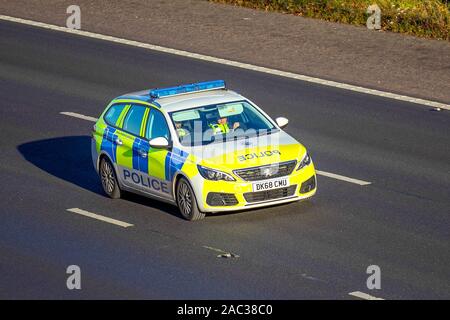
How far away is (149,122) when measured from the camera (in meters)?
19.4

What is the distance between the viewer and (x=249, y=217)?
730 inches

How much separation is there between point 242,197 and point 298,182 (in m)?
0.83

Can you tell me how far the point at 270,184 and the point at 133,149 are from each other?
2.35 metres

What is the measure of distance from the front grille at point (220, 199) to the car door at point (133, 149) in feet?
4.70

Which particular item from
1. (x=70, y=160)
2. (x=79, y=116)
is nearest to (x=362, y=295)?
(x=70, y=160)

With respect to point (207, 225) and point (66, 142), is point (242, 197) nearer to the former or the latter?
point (207, 225)

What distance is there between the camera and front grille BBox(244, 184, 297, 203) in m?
18.1

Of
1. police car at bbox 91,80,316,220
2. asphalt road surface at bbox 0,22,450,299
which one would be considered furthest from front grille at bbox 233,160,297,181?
asphalt road surface at bbox 0,22,450,299

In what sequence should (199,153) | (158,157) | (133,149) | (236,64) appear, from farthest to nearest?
(236,64) < (133,149) < (158,157) < (199,153)

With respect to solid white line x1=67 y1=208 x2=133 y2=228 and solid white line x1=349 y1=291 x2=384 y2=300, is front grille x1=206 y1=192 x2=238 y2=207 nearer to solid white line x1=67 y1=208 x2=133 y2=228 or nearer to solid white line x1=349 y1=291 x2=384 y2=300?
solid white line x1=67 y1=208 x2=133 y2=228

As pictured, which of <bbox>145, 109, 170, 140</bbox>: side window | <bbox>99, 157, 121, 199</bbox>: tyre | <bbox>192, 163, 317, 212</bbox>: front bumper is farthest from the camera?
<bbox>99, 157, 121, 199</bbox>: tyre

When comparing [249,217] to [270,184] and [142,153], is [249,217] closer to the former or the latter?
[270,184]

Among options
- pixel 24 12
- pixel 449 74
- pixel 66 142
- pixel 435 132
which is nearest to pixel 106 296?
pixel 66 142

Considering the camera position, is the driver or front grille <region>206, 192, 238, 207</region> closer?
front grille <region>206, 192, 238, 207</region>
